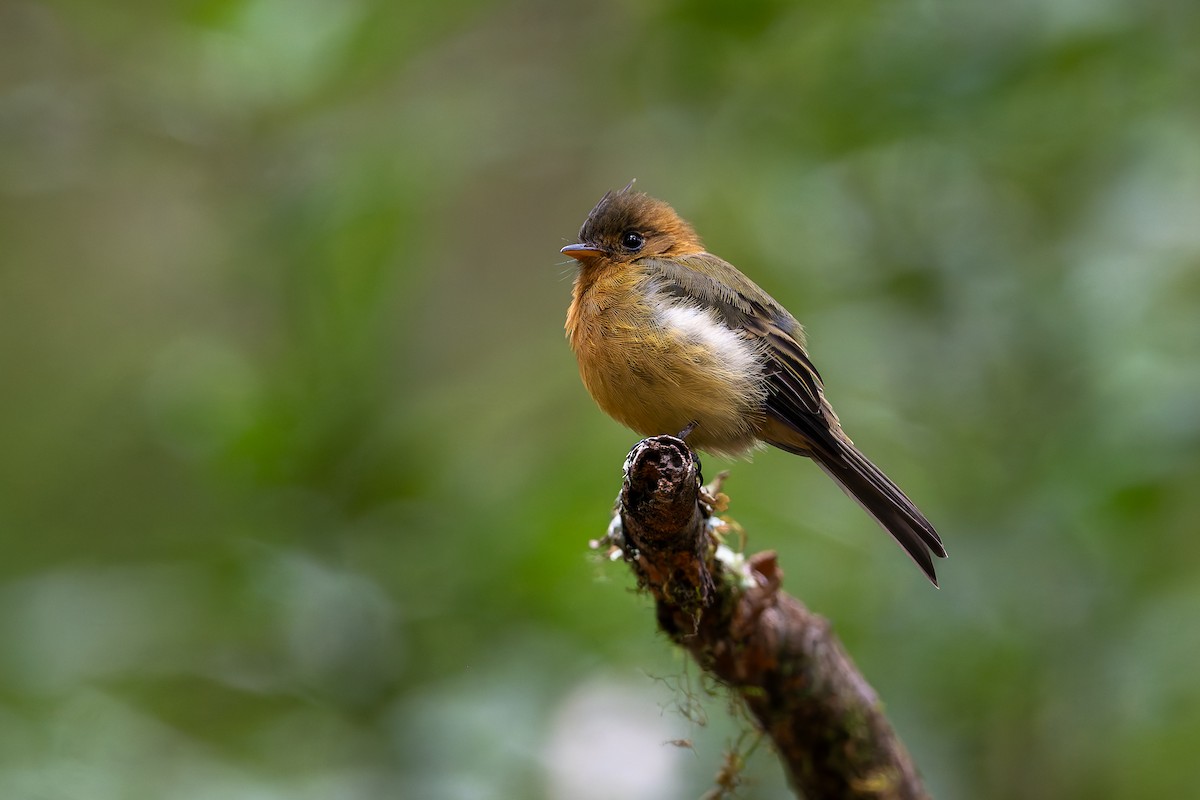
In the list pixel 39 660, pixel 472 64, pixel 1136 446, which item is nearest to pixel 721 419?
pixel 1136 446

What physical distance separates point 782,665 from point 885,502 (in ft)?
2.88

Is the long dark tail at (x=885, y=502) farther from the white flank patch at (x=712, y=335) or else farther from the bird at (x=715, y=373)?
the white flank patch at (x=712, y=335)

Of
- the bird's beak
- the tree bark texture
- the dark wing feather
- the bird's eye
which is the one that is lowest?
the tree bark texture

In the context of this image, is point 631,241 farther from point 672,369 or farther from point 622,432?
point 672,369

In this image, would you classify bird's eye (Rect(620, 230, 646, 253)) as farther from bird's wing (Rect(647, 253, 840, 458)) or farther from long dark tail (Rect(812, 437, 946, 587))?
long dark tail (Rect(812, 437, 946, 587))

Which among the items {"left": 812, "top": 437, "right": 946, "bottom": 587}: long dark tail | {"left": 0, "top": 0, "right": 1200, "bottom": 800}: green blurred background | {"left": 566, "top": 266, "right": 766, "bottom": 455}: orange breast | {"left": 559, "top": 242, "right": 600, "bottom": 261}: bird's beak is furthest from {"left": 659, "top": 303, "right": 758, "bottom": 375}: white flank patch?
{"left": 559, "top": 242, "right": 600, "bottom": 261}: bird's beak

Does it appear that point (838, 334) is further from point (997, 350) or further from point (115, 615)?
point (115, 615)

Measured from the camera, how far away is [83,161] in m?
4.73

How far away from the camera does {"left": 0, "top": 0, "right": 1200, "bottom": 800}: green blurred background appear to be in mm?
3748

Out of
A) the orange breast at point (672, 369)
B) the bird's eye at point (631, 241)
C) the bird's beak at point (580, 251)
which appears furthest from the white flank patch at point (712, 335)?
the bird's eye at point (631, 241)

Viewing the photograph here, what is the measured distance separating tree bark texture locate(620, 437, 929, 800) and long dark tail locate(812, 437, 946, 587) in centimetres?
48

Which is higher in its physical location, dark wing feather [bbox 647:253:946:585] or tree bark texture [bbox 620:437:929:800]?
dark wing feather [bbox 647:253:946:585]

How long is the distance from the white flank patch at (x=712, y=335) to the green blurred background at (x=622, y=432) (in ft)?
0.79

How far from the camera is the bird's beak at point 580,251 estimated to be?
4898 mm
